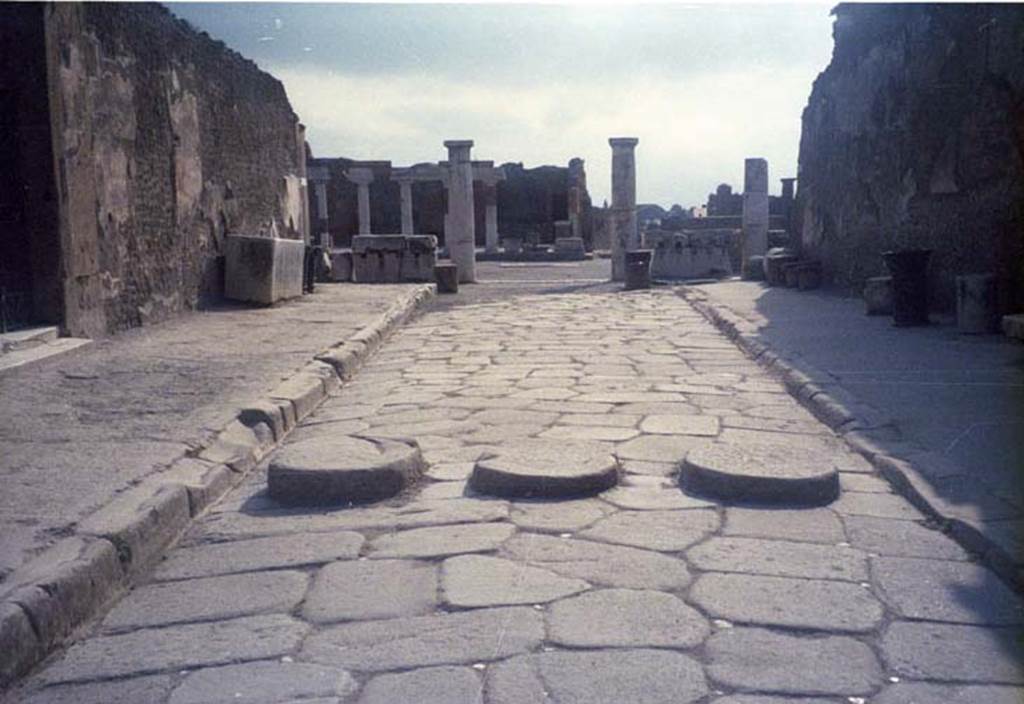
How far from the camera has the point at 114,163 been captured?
26.4 feet

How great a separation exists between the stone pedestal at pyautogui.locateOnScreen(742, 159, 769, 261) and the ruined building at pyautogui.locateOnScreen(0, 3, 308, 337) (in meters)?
8.60

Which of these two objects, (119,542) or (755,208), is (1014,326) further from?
(755,208)

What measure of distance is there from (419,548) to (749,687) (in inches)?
48.9

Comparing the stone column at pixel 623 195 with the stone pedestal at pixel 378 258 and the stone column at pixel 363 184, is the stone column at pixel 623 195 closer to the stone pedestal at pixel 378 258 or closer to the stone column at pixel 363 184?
the stone pedestal at pixel 378 258

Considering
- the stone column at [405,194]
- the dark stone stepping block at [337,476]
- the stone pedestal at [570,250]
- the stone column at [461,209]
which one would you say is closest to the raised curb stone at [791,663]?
the dark stone stepping block at [337,476]

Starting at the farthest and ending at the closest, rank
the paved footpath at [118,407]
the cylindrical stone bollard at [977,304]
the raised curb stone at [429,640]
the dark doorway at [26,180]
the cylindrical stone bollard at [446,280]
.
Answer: the cylindrical stone bollard at [446,280] → the cylindrical stone bollard at [977,304] → the dark doorway at [26,180] → the paved footpath at [118,407] → the raised curb stone at [429,640]

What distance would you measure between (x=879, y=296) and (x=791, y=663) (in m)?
7.55

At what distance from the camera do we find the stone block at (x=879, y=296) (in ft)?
30.0

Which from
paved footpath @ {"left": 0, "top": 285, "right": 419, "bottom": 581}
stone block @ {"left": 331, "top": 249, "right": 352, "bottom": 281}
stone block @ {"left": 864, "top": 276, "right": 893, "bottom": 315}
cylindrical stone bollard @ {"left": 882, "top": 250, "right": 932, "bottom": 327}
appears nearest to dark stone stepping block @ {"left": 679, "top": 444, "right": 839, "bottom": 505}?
paved footpath @ {"left": 0, "top": 285, "right": 419, "bottom": 581}

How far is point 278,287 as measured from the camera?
36.4ft

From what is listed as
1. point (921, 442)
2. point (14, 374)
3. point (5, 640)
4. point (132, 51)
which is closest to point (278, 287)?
point (132, 51)

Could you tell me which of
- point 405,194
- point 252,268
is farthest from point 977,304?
point 405,194

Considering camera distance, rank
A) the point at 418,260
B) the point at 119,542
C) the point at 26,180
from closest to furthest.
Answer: the point at 119,542 < the point at 26,180 < the point at 418,260

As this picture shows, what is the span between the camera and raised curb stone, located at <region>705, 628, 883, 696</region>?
216 cm
